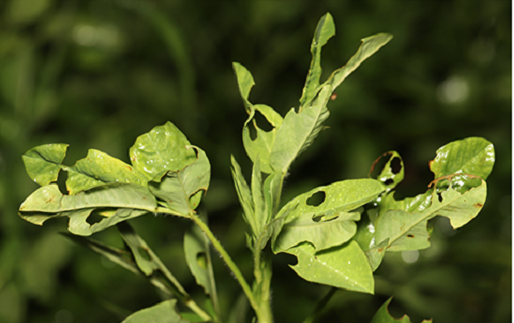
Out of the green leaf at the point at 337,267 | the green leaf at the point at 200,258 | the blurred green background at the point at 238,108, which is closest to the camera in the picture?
the green leaf at the point at 337,267

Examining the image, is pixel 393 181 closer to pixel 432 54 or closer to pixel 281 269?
pixel 281 269

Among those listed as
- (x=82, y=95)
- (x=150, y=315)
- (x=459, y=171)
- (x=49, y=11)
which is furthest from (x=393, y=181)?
(x=49, y=11)

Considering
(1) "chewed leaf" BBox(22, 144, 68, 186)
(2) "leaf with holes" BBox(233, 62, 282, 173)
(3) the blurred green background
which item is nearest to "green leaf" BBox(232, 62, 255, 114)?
(2) "leaf with holes" BBox(233, 62, 282, 173)

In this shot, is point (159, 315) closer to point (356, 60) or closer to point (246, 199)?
point (246, 199)

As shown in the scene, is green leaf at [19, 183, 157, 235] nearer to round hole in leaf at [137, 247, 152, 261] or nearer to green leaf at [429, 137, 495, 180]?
round hole in leaf at [137, 247, 152, 261]

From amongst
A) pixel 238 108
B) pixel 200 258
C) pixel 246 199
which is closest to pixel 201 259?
pixel 200 258

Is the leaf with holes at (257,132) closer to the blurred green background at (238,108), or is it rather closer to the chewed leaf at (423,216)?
the chewed leaf at (423,216)

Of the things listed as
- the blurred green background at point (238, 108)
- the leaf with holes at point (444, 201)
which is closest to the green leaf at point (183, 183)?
the leaf with holes at point (444, 201)
